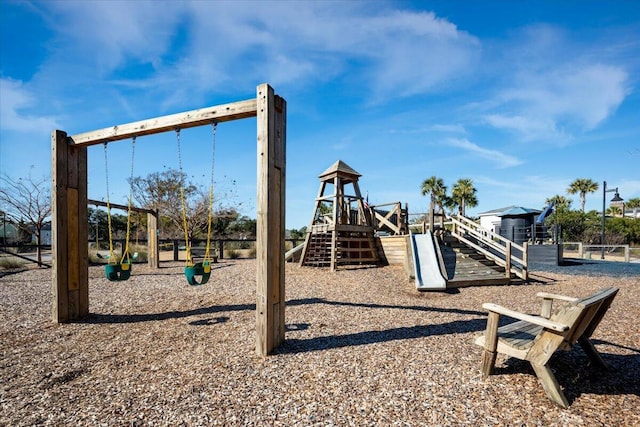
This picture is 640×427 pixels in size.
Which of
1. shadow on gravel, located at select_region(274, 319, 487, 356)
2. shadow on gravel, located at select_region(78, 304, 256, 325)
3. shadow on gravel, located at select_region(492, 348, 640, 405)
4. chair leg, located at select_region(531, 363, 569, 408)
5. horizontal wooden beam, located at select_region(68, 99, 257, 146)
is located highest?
horizontal wooden beam, located at select_region(68, 99, 257, 146)

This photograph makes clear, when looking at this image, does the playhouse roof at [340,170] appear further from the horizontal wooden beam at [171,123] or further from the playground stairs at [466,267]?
the horizontal wooden beam at [171,123]

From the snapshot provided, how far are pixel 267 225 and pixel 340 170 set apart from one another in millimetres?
8085

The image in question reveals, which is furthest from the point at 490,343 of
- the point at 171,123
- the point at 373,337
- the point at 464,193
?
the point at 464,193

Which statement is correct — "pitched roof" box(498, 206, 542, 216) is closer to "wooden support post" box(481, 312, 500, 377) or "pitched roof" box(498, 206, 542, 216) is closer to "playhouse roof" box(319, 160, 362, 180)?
"playhouse roof" box(319, 160, 362, 180)

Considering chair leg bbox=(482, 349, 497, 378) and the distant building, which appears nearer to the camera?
chair leg bbox=(482, 349, 497, 378)

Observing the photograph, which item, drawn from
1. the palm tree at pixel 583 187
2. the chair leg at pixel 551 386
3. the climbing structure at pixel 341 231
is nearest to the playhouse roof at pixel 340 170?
the climbing structure at pixel 341 231

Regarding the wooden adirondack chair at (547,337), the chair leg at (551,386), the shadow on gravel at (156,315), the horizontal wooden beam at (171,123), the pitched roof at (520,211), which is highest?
the horizontal wooden beam at (171,123)

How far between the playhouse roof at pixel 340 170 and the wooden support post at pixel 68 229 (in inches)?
300

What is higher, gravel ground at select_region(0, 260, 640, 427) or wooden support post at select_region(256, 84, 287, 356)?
wooden support post at select_region(256, 84, 287, 356)

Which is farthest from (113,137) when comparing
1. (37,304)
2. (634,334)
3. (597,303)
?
(634,334)

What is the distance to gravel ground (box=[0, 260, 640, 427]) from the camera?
2734 millimetres

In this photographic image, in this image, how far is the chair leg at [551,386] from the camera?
2.78 metres

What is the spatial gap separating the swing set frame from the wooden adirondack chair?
7.63ft

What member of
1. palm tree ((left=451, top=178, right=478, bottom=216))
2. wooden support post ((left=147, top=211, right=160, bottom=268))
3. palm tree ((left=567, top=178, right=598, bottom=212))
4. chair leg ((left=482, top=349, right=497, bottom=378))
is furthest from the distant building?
palm tree ((left=567, top=178, right=598, bottom=212))
